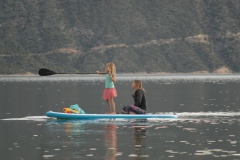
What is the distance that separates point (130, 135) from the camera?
1125 inches

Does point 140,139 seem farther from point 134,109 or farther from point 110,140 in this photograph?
point 134,109

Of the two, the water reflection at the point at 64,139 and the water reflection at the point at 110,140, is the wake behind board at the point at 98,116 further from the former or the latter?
the water reflection at the point at 110,140

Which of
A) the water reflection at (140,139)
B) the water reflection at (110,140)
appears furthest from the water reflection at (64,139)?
the water reflection at (140,139)

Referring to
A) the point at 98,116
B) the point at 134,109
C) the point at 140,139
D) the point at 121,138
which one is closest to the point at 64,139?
the point at 121,138

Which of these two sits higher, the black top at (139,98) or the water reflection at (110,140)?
the black top at (139,98)

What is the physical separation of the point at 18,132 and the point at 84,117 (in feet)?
18.9

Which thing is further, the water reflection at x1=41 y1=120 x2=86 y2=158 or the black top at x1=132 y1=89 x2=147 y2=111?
the black top at x1=132 y1=89 x2=147 y2=111

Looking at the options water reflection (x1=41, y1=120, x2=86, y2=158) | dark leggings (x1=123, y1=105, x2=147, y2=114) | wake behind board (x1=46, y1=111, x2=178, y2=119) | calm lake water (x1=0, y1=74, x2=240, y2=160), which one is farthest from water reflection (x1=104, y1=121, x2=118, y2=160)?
dark leggings (x1=123, y1=105, x2=147, y2=114)

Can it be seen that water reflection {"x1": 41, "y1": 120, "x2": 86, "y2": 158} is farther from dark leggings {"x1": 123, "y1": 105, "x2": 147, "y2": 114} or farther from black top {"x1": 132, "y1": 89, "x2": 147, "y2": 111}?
black top {"x1": 132, "y1": 89, "x2": 147, "y2": 111}

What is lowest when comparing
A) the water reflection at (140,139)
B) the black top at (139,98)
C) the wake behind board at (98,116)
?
the water reflection at (140,139)

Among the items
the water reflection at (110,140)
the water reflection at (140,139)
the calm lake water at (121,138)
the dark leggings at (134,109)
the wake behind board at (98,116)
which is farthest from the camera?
the dark leggings at (134,109)

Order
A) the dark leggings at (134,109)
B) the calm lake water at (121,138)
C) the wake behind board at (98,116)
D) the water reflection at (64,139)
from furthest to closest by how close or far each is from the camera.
A: 1. the dark leggings at (134,109)
2. the wake behind board at (98,116)
3. the water reflection at (64,139)
4. the calm lake water at (121,138)

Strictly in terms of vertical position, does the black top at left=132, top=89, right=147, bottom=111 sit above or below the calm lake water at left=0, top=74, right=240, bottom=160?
above

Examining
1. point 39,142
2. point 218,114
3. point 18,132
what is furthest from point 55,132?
point 218,114
